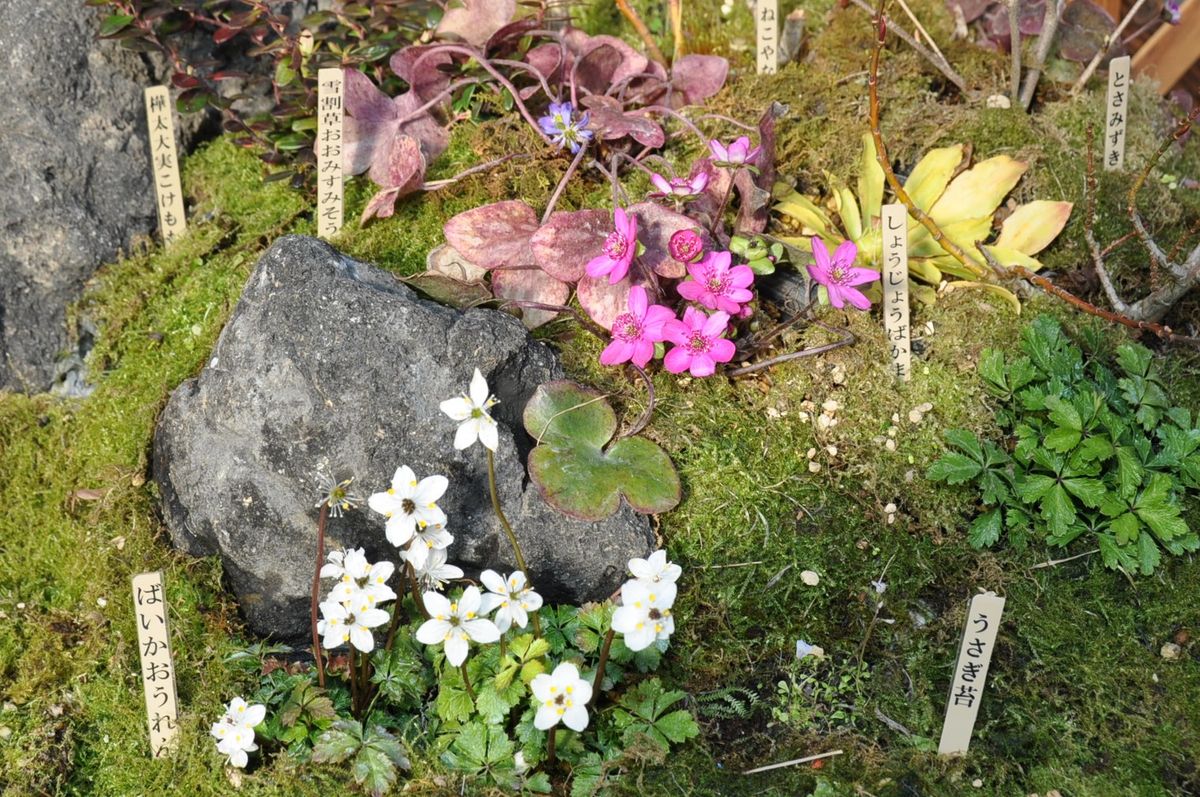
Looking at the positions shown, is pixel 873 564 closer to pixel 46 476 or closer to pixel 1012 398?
pixel 1012 398

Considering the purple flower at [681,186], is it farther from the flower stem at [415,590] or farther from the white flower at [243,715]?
the white flower at [243,715]

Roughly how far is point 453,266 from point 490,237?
15 centimetres

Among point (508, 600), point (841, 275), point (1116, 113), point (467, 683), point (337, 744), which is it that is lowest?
point (337, 744)

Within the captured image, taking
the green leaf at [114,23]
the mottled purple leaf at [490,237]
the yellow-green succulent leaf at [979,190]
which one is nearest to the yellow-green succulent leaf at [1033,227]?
the yellow-green succulent leaf at [979,190]

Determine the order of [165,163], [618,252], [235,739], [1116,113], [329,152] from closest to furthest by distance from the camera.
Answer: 1. [235,739]
2. [618,252]
3. [329,152]
4. [1116,113]
5. [165,163]

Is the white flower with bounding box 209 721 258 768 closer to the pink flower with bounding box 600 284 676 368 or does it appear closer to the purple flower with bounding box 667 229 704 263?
the pink flower with bounding box 600 284 676 368

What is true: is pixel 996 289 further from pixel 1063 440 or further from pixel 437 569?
pixel 437 569

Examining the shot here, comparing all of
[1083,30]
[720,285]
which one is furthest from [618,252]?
[1083,30]

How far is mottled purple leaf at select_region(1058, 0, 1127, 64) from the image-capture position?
315 centimetres

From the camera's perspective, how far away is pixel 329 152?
2.89 metres

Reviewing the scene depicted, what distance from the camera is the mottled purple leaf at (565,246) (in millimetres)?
2564

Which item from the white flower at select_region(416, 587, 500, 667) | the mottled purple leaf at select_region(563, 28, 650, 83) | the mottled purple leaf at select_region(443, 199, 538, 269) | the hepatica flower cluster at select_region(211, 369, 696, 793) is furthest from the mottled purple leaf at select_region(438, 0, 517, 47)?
the white flower at select_region(416, 587, 500, 667)

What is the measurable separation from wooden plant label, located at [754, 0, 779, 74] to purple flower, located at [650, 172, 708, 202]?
32.8 inches

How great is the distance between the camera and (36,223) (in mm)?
3074
